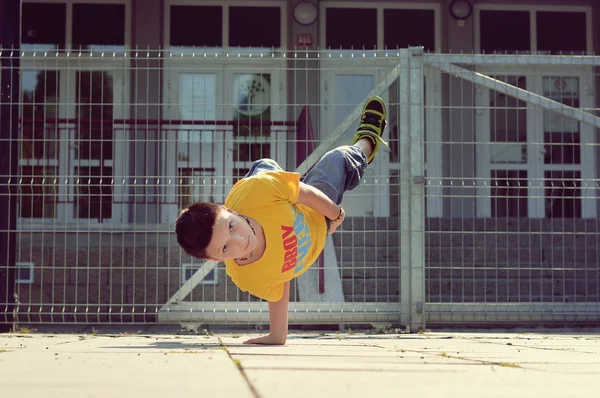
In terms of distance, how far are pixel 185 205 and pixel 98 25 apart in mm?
4836

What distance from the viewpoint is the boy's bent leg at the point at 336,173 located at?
438 centimetres

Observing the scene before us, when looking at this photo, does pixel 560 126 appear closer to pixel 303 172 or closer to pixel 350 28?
pixel 350 28

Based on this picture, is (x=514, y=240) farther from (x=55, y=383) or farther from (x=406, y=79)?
(x=55, y=383)

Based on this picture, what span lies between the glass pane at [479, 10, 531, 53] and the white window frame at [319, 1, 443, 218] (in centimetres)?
61

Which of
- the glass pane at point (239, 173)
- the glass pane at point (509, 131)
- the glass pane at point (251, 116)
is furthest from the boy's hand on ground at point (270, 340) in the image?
the glass pane at point (509, 131)

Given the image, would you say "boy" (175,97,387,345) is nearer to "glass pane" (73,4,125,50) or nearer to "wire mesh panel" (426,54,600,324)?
"wire mesh panel" (426,54,600,324)

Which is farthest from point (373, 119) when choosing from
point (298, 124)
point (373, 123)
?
point (298, 124)

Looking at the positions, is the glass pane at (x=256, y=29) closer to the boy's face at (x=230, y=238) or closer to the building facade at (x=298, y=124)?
the building facade at (x=298, y=124)

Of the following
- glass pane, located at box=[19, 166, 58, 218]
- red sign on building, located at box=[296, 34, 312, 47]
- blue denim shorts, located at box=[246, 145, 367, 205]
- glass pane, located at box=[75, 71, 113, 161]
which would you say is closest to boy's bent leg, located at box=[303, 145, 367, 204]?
blue denim shorts, located at box=[246, 145, 367, 205]

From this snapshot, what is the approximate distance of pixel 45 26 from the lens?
427 inches

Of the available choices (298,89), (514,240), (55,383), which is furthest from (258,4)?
(55,383)

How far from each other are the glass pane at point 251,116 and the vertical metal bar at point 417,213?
1095 mm

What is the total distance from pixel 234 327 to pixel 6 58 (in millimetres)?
2954

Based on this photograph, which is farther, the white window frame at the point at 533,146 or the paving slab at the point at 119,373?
the white window frame at the point at 533,146
